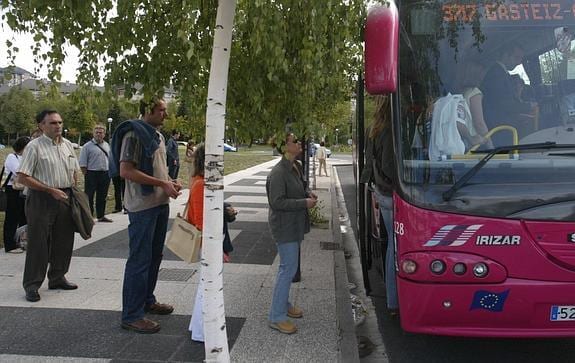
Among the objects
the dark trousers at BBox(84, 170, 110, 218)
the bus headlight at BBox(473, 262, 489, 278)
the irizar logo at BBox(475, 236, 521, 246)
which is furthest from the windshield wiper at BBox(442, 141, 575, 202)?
the dark trousers at BBox(84, 170, 110, 218)

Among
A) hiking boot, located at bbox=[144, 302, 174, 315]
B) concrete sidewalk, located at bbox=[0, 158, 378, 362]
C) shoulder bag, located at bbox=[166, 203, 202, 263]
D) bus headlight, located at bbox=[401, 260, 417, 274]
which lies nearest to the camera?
bus headlight, located at bbox=[401, 260, 417, 274]

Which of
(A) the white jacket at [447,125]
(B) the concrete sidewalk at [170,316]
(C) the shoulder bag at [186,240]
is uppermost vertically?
(A) the white jacket at [447,125]

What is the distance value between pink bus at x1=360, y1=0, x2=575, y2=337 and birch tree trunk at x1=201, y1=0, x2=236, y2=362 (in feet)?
3.48

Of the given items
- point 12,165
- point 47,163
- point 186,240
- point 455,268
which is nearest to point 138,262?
point 186,240

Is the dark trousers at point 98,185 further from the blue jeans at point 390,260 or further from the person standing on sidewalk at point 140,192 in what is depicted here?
the blue jeans at point 390,260

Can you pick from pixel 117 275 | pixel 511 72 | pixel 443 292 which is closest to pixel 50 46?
pixel 443 292

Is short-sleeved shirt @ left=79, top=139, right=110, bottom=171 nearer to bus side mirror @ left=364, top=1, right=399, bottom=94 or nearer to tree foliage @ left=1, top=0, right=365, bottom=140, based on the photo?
tree foliage @ left=1, top=0, right=365, bottom=140

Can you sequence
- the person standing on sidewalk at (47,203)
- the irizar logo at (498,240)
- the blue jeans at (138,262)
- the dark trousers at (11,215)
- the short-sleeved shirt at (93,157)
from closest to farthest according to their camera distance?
the irizar logo at (498,240)
the blue jeans at (138,262)
the person standing on sidewalk at (47,203)
the dark trousers at (11,215)
the short-sleeved shirt at (93,157)

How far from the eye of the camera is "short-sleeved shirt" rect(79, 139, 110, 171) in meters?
9.36

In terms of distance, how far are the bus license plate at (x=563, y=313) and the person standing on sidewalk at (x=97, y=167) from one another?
790cm

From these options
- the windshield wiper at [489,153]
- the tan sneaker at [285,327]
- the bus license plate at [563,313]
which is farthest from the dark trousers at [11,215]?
the bus license plate at [563,313]

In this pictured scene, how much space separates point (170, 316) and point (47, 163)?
189 cm

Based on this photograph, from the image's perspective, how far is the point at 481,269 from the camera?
10.6 ft

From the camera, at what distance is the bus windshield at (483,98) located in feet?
11.1
